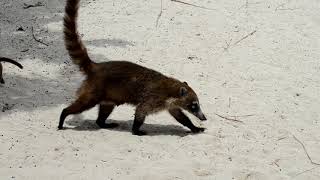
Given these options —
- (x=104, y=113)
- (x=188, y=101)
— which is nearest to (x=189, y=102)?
(x=188, y=101)

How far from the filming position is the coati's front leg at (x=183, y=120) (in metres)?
7.59

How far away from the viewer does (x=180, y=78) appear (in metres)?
9.66

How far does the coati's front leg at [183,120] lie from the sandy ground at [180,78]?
0.13 metres

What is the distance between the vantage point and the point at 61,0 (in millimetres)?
13211

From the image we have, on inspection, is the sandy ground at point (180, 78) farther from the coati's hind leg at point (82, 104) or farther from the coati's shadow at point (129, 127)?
the coati's hind leg at point (82, 104)

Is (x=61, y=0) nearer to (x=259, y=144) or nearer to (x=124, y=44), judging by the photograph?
(x=124, y=44)

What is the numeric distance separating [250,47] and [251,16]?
148 centimetres

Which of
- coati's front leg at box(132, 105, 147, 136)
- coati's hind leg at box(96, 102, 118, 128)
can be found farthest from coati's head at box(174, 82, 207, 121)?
coati's hind leg at box(96, 102, 118, 128)

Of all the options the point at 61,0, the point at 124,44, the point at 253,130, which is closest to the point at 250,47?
the point at 124,44

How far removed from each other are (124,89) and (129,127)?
2.46 ft

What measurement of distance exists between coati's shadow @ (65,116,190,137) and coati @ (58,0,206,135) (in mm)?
199

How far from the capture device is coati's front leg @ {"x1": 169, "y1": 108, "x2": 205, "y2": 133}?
759cm

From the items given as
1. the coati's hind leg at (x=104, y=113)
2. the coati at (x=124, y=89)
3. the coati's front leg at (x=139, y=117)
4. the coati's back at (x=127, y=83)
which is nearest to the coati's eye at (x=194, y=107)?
the coati at (x=124, y=89)

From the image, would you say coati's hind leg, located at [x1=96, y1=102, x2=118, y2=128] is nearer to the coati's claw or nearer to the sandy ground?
the coati's claw
